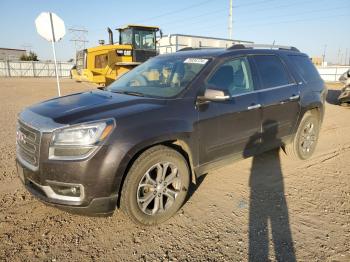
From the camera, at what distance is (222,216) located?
11.0 feet

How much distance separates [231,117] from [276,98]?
1063 millimetres

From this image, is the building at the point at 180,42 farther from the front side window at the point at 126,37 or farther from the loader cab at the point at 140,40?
the loader cab at the point at 140,40

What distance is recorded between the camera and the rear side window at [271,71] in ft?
14.0

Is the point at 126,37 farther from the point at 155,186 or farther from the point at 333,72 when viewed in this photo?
the point at 333,72

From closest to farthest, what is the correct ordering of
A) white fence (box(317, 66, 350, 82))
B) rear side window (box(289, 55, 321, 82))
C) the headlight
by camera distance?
the headlight < rear side window (box(289, 55, 321, 82)) < white fence (box(317, 66, 350, 82))

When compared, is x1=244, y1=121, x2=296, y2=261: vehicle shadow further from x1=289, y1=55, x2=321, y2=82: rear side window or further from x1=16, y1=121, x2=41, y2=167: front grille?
x1=16, y1=121, x2=41, y2=167: front grille

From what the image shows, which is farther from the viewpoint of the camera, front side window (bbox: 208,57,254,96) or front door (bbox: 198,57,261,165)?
front side window (bbox: 208,57,254,96)

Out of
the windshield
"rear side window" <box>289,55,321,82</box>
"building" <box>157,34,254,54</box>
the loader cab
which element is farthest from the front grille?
"building" <box>157,34,254,54</box>

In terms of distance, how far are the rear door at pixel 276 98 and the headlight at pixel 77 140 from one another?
238 cm

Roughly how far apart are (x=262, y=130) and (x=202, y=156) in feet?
3.84

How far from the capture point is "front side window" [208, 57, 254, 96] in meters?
3.70

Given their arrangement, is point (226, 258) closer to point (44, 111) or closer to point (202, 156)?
point (202, 156)

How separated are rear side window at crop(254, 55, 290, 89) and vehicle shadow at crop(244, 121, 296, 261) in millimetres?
608

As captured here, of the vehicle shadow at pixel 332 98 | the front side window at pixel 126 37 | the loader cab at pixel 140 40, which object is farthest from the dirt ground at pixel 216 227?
the front side window at pixel 126 37
